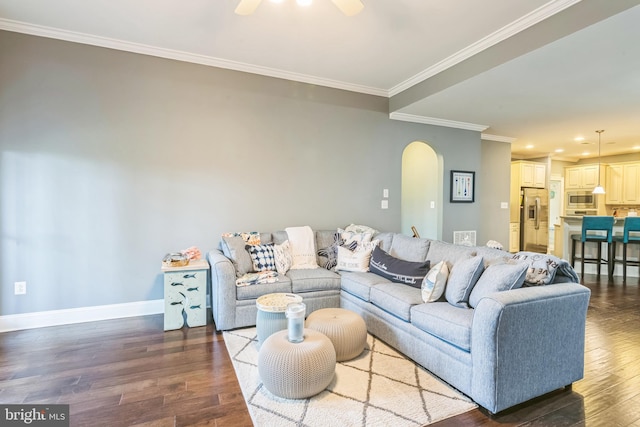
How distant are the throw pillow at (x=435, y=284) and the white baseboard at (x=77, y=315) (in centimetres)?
279

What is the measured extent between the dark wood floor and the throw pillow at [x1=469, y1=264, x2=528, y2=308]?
0.69 metres

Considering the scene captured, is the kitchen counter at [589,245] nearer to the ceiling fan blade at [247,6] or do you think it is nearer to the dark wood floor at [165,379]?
the dark wood floor at [165,379]

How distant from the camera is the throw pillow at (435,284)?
241 cm

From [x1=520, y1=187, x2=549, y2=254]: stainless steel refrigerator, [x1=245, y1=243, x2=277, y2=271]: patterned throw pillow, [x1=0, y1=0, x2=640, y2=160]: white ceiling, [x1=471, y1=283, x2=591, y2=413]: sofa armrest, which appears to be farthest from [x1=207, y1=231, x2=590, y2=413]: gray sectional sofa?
[x1=520, y1=187, x2=549, y2=254]: stainless steel refrigerator

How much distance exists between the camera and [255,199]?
3900 millimetres

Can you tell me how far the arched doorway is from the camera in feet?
17.2

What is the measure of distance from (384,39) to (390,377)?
2.94 m

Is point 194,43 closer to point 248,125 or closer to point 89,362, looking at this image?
point 248,125

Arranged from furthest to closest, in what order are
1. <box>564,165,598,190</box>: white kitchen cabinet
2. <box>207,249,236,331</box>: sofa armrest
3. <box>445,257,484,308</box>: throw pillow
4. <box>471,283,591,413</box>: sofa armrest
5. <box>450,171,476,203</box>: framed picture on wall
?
<box>564,165,598,190</box>: white kitchen cabinet < <box>450,171,476,203</box>: framed picture on wall < <box>207,249,236,331</box>: sofa armrest < <box>445,257,484,308</box>: throw pillow < <box>471,283,591,413</box>: sofa armrest

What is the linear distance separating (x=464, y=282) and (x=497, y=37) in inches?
90.5

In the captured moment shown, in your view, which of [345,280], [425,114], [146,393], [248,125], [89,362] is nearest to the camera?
[146,393]

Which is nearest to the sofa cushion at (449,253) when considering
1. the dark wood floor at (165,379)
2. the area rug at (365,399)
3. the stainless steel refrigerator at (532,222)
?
the area rug at (365,399)

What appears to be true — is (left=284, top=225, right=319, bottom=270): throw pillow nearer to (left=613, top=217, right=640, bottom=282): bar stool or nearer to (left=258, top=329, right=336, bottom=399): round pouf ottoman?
(left=258, top=329, right=336, bottom=399): round pouf ottoman

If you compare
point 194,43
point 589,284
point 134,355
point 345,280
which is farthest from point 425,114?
point 134,355
